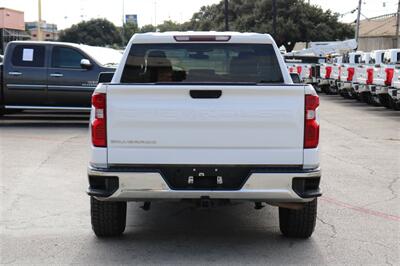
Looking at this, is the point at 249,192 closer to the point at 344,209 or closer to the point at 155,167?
the point at 155,167

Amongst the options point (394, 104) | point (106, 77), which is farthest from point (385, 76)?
point (106, 77)

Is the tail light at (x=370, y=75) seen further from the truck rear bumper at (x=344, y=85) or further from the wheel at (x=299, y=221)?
the wheel at (x=299, y=221)

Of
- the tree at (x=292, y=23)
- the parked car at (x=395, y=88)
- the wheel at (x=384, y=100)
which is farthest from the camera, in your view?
the tree at (x=292, y=23)

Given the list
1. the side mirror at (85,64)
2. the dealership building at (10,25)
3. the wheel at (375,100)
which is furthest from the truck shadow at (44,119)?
the dealership building at (10,25)

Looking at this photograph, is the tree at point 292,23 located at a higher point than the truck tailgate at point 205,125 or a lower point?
higher

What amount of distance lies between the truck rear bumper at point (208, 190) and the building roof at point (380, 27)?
59.4 metres

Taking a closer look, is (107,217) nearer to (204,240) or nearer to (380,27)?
(204,240)

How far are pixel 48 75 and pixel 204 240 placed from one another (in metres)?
8.61

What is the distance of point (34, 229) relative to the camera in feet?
18.4

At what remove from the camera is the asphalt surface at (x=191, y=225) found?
4879 millimetres

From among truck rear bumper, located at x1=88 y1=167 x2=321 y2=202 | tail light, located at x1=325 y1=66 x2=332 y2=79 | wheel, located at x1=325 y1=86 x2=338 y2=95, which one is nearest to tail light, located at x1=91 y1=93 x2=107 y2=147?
truck rear bumper, located at x1=88 y1=167 x2=321 y2=202

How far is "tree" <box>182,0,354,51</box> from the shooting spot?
57219 mm

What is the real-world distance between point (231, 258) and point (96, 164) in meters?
1.33

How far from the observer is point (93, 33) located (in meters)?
97.1
